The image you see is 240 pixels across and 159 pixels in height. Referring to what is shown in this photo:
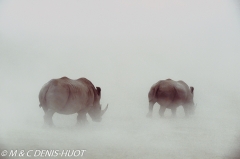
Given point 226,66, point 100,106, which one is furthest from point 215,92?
point 100,106

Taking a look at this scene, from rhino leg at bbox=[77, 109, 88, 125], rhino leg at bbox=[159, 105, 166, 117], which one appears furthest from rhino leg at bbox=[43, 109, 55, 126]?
rhino leg at bbox=[159, 105, 166, 117]

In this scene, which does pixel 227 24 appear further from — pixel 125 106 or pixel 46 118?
pixel 46 118

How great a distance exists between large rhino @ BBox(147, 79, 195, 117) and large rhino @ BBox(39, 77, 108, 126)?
47 cm

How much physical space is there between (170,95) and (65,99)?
0.81 metres

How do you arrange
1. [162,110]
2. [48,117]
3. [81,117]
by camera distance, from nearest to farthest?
[48,117]
[81,117]
[162,110]

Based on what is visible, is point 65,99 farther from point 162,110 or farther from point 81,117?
point 162,110

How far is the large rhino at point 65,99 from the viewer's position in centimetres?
193

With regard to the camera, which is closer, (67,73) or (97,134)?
(97,134)

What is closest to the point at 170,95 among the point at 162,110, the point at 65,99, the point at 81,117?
the point at 162,110

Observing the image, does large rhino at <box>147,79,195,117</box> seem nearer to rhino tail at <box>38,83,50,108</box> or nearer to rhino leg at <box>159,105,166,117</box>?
rhino leg at <box>159,105,166,117</box>

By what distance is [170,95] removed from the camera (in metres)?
2.44

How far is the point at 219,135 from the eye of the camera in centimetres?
175

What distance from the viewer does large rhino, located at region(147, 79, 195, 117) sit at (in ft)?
7.91

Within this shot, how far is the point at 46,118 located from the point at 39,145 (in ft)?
1.48
